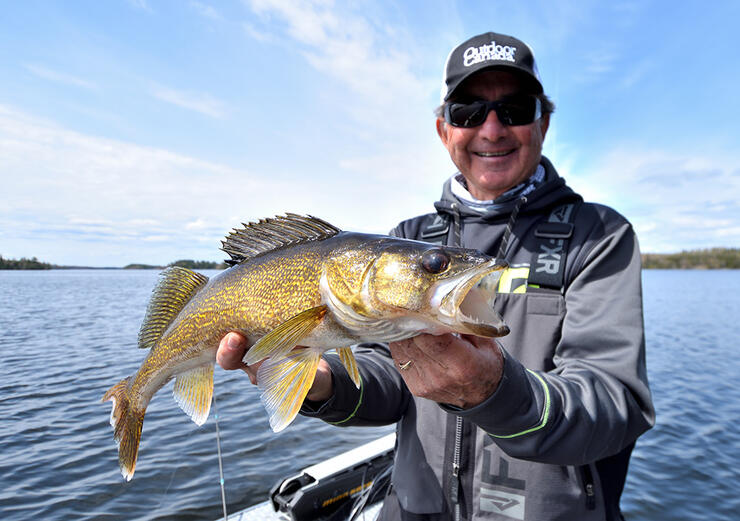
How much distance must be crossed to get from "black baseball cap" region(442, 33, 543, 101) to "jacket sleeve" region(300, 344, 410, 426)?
1.87m

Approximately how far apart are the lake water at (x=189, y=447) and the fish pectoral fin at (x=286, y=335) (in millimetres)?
5628

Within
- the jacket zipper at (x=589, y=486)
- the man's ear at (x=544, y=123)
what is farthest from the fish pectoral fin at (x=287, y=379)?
the man's ear at (x=544, y=123)

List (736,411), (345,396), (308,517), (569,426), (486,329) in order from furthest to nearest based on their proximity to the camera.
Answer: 1. (736,411)
2. (308,517)
3. (345,396)
4. (569,426)
5. (486,329)

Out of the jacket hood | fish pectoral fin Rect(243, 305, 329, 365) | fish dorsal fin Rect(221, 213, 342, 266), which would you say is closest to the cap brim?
the jacket hood

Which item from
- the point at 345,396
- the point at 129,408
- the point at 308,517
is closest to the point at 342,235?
the point at 345,396

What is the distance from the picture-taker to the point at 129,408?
2705 millimetres

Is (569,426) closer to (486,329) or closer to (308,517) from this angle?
(486,329)

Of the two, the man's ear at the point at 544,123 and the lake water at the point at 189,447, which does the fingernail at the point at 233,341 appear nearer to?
the man's ear at the point at 544,123

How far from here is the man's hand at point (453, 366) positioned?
1.65 m

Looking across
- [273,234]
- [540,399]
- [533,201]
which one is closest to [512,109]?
[533,201]

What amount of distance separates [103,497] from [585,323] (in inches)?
288

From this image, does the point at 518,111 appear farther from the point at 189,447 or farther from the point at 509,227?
the point at 189,447

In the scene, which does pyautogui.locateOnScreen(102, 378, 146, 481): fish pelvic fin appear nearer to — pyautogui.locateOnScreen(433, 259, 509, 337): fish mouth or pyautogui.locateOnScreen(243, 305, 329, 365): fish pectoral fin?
pyautogui.locateOnScreen(243, 305, 329, 365): fish pectoral fin

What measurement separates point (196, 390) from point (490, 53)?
9.07 feet
